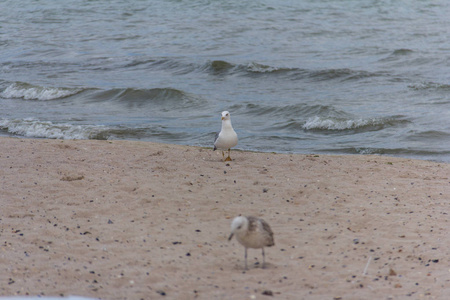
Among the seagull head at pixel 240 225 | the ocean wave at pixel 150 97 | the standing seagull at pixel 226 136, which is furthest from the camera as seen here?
the ocean wave at pixel 150 97

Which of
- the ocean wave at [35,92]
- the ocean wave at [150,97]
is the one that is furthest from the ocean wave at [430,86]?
the ocean wave at [35,92]

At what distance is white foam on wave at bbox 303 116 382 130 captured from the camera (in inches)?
453

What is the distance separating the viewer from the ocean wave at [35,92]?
1477cm

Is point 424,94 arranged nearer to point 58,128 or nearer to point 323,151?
point 323,151

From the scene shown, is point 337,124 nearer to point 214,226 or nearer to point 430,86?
point 430,86

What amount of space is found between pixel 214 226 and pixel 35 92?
36.1 feet

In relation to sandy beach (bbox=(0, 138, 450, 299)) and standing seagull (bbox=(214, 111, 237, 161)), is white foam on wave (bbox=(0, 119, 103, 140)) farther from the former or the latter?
standing seagull (bbox=(214, 111, 237, 161))

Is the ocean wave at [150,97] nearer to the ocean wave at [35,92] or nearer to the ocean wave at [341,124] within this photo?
the ocean wave at [35,92]

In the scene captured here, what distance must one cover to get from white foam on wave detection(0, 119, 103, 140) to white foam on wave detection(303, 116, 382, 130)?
14.4 feet

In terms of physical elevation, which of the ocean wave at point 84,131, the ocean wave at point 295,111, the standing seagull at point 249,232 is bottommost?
the ocean wave at point 295,111

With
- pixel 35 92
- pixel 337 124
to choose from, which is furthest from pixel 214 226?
pixel 35 92

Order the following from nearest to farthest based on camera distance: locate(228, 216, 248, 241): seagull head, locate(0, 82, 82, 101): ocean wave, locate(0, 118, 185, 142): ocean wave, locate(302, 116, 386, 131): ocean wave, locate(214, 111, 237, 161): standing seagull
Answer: locate(228, 216, 248, 241): seagull head, locate(214, 111, 237, 161): standing seagull, locate(0, 118, 185, 142): ocean wave, locate(302, 116, 386, 131): ocean wave, locate(0, 82, 82, 101): ocean wave

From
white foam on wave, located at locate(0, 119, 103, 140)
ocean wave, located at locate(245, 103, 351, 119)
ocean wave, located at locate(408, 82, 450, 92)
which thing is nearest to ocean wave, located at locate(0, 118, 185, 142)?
white foam on wave, located at locate(0, 119, 103, 140)

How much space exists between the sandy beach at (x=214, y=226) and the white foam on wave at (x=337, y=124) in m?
3.05
